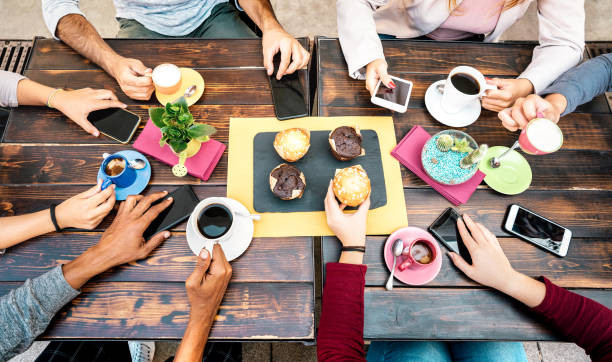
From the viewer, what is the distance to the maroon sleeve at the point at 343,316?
3.42 feet

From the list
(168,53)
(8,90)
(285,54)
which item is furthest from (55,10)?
(285,54)

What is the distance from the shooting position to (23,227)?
109cm

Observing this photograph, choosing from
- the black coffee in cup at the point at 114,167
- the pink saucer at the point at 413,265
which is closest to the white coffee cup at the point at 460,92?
the pink saucer at the point at 413,265

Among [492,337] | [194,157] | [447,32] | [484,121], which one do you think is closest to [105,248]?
[194,157]

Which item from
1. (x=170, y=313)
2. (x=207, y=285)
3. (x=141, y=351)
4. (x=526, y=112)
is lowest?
(x=141, y=351)

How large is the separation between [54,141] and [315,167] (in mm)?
1078

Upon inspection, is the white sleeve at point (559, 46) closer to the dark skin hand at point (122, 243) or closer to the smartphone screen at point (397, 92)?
the smartphone screen at point (397, 92)

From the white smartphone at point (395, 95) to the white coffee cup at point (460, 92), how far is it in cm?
15

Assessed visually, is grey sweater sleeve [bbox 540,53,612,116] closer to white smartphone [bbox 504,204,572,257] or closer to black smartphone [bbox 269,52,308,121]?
white smartphone [bbox 504,204,572,257]

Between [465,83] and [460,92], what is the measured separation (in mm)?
68

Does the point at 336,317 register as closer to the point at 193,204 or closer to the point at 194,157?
the point at 193,204

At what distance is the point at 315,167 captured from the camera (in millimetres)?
1267

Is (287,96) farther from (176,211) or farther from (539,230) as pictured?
(539,230)

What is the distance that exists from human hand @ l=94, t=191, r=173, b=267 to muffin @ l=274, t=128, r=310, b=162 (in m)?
0.47
